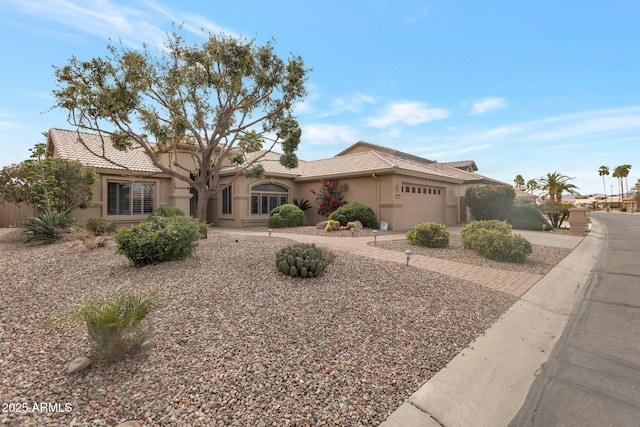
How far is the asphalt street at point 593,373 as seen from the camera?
265 cm

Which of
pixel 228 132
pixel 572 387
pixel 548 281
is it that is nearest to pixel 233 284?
pixel 572 387

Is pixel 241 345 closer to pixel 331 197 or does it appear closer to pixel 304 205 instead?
pixel 331 197

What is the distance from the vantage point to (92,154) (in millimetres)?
15219

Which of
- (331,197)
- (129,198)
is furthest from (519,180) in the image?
(129,198)

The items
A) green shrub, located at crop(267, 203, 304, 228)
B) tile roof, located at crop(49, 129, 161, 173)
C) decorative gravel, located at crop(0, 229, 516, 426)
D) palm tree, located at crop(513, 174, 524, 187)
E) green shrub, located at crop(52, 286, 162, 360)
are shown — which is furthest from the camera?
palm tree, located at crop(513, 174, 524, 187)

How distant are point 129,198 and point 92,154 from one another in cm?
264

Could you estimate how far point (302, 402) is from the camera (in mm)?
2547

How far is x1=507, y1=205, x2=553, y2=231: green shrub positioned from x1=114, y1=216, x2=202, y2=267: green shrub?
66.3ft

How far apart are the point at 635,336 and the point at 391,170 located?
40.5 feet

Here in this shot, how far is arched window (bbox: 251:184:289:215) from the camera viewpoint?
62.0ft

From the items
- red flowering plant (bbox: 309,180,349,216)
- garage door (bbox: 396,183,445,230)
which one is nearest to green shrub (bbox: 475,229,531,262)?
garage door (bbox: 396,183,445,230)

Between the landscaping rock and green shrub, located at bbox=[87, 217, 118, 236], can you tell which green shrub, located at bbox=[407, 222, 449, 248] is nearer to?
the landscaping rock

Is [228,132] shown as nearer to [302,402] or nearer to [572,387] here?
[302,402]

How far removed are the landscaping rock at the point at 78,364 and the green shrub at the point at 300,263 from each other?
3145 millimetres
